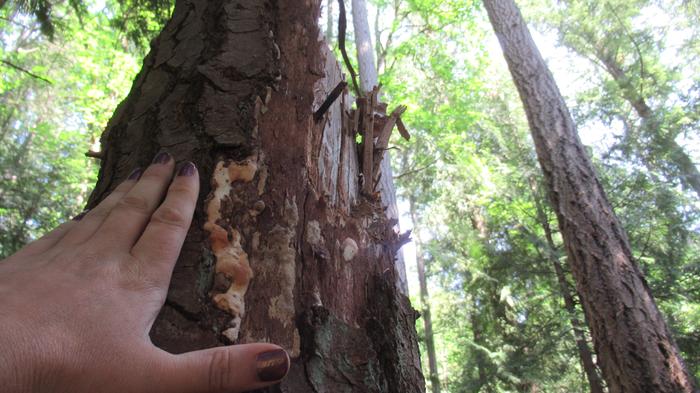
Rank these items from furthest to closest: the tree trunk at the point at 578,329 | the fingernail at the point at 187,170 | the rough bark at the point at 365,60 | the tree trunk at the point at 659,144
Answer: the tree trunk at the point at 659,144 → the tree trunk at the point at 578,329 → the rough bark at the point at 365,60 → the fingernail at the point at 187,170

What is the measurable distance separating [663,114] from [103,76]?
1316cm

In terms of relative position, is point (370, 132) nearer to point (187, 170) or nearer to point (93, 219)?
point (187, 170)

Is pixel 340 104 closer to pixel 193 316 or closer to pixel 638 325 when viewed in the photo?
pixel 193 316

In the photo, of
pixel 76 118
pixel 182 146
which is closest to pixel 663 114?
pixel 182 146

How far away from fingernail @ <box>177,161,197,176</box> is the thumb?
448 millimetres

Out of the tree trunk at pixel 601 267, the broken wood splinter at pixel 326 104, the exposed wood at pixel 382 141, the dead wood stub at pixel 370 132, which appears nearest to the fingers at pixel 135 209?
the broken wood splinter at pixel 326 104

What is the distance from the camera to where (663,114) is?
944cm

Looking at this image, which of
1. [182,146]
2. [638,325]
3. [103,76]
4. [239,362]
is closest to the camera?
[239,362]

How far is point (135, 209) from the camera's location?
1.01 meters

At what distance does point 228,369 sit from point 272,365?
0.27 ft

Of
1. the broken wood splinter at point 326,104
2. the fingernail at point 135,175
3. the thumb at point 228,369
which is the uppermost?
the broken wood splinter at point 326,104

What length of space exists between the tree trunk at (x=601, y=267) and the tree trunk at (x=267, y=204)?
3138 millimetres

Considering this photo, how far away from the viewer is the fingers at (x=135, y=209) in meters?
0.97

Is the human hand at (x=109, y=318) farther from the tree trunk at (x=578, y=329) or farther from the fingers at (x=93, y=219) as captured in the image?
the tree trunk at (x=578, y=329)
